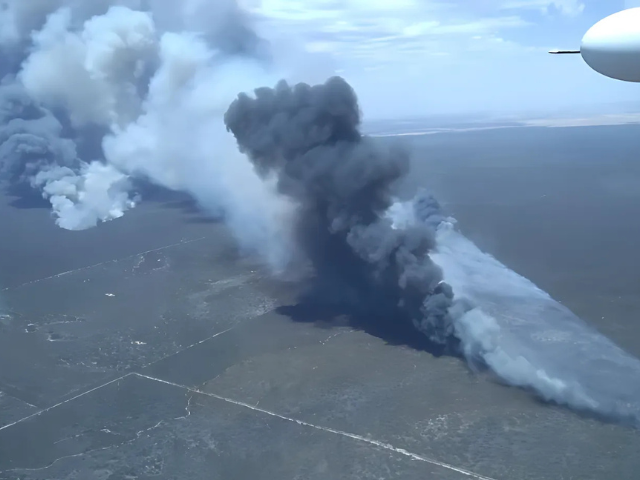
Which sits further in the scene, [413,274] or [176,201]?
[176,201]

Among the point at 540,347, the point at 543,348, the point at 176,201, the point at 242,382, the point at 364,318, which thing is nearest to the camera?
the point at 242,382

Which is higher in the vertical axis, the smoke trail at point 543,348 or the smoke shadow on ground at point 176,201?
the smoke shadow on ground at point 176,201

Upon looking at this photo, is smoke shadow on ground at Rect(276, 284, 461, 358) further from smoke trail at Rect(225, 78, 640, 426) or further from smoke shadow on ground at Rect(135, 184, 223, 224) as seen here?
smoke shadow on ground at Rect(135, 184, 223, 224)

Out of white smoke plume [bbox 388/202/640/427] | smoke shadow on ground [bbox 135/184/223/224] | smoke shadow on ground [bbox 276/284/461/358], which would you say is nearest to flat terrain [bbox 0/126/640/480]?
smoke shadow on ground [bbox 276/284/461/358]

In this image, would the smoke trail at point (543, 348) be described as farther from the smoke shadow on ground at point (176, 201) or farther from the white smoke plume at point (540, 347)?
the smoke shadow on ground at point (176, 201)

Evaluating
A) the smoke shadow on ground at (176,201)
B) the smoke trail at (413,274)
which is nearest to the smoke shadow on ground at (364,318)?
the smoke trail at (413,274)

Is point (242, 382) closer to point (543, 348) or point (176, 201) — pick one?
point (543, 348)

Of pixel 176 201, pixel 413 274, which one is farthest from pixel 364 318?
pixel 176 201

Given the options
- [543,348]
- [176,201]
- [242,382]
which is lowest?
[242,382]
